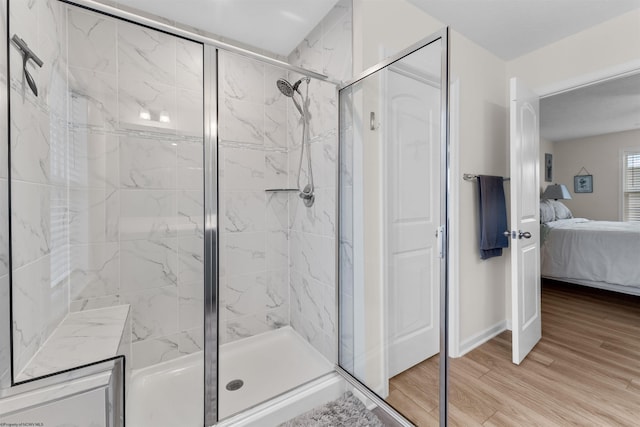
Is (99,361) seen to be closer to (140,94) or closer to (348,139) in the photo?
(140,94)

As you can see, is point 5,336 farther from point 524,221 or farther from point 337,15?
point 524,221

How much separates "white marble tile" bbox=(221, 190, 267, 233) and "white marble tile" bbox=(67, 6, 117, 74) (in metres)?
0.95

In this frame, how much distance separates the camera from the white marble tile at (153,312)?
5.45 ft

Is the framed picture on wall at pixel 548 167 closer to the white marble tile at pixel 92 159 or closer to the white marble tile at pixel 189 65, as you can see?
the white marble tile at pixel 189 65

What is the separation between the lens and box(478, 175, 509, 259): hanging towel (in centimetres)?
217

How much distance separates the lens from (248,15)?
1700 mm

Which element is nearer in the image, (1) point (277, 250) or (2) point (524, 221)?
(2) point (524, 221)

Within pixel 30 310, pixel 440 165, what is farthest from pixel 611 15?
pixel 30 310

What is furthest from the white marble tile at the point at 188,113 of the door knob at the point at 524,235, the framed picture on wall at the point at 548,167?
the framed picture on wall at the point at 548,167

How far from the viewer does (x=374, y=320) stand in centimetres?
159

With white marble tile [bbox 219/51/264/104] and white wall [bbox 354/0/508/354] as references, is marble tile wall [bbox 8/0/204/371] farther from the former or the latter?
white wall [bbox 354/0/508/354]

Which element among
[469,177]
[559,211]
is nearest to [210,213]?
[469,177]

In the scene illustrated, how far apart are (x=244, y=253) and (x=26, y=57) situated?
1.44 meters

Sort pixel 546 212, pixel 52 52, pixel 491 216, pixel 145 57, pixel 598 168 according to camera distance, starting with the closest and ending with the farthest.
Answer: pixel 52 52 → pixel 145 57 → pixel 491 216 → pixel 546 212 → pixel 598 168
